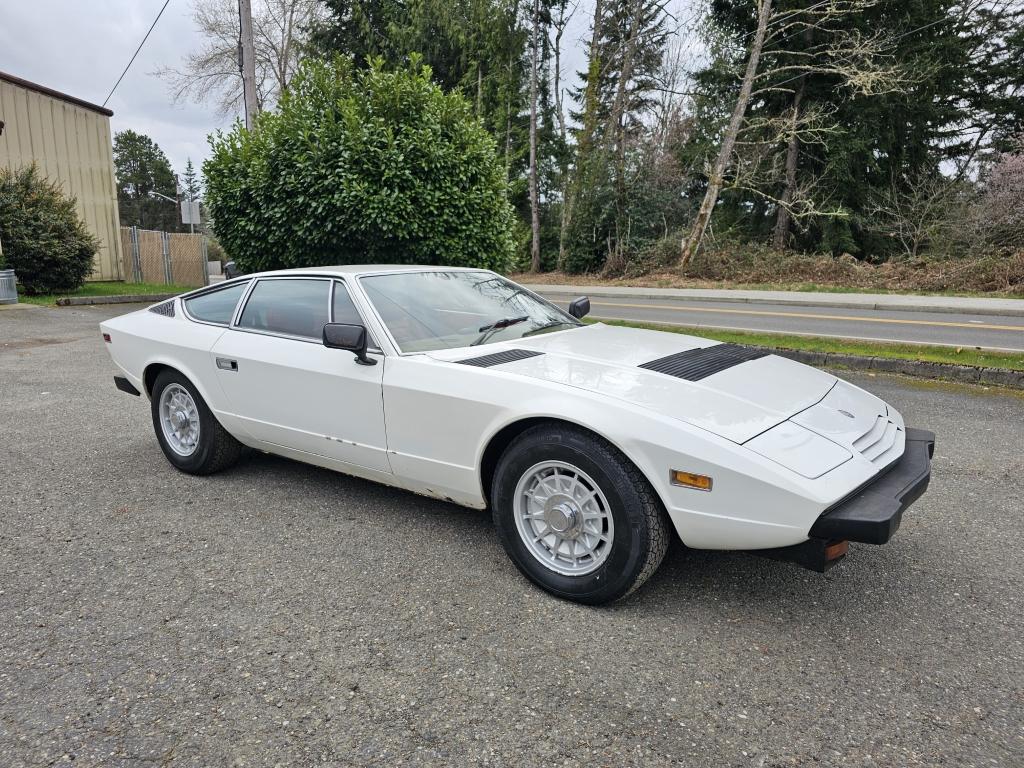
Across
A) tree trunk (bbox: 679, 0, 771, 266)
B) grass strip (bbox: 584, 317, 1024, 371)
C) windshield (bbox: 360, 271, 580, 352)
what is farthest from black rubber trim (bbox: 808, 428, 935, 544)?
tree trunk (bbox: 679, 0, 771, 266)

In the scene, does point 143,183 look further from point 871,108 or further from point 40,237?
point 871,108

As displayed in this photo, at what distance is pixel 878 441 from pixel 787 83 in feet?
87.2

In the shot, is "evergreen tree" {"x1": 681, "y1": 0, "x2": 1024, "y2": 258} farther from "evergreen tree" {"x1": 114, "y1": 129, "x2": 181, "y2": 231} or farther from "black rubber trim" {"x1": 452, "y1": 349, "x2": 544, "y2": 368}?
"evergreen tree" {"x1": 114, "y1": 129, "x2": 181, "y2": 231}

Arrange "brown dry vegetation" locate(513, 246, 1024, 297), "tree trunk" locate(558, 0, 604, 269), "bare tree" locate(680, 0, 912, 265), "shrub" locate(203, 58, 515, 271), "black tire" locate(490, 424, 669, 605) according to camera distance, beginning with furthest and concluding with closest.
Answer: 1. "tree trunk" locate(558, 0, 604, 269)
2. "bare tree" locate(680, 0, 912, 265)
3. "brown dry vegetation" locate(513, 246, 1024, 297)
4. "shrub" locate(203, 58, 515, 271)
5. "black tire" locate(490, 424, 669, 605)

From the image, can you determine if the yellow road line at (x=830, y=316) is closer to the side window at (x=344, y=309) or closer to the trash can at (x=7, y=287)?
the side window at (x=344, y=309)

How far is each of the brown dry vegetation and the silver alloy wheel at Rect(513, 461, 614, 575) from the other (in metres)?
17.8

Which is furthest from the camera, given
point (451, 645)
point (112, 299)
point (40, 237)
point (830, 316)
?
point (40, 237)

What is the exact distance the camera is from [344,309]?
3.69 metres

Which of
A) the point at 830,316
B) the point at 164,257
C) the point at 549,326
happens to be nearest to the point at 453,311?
the point at 549,326

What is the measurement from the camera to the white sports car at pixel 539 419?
2445mm

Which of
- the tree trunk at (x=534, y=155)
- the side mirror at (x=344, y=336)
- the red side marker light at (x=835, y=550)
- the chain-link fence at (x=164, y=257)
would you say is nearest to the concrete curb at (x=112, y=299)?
the chain-link fence at (x=164, y=257)

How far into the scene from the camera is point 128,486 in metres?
4.16

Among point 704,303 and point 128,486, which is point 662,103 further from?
point 128,486

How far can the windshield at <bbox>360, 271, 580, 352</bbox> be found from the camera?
11.7 feet
